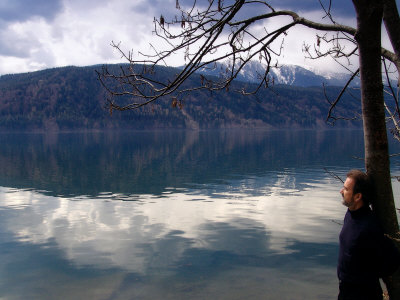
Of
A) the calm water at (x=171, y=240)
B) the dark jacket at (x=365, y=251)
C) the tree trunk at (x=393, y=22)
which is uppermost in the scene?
the tree trunk at (x=393, y=22)

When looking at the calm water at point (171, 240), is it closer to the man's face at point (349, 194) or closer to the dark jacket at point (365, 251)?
the dark jacket at point (365, 251)

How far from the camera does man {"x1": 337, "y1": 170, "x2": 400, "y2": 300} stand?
11.8 ft

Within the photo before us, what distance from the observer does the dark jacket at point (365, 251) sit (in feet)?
11.8

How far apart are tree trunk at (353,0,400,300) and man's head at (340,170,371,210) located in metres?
0.51

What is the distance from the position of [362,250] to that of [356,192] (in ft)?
1.71

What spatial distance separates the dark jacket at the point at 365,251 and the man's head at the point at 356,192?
0.07 meters

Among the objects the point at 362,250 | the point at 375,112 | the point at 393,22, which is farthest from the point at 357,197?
the point at 393,22

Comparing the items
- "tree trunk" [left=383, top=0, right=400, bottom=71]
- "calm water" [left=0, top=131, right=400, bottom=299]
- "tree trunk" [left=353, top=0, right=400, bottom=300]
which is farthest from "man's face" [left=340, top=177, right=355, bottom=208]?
"calm water" [left=0, top=131, right=400, bottom=299]

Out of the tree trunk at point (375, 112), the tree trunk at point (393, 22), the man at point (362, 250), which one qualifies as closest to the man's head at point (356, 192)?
the man at point (362, 250)

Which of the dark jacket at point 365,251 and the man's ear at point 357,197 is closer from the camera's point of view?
the dark jacket at point 365,251

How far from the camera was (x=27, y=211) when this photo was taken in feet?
67.0

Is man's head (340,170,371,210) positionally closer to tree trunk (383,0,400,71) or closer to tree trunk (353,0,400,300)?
tree trunk (353,0,400,300)

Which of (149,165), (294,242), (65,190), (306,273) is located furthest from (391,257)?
(149,165)

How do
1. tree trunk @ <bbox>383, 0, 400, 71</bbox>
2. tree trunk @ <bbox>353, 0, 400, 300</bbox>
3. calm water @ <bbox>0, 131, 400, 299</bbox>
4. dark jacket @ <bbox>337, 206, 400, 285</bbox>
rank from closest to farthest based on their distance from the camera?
1. dark jacket @ <bbox>337, 206, 400, 285</bbox>
2. tree trunk @ <bbox>353, 0, 400, 300</bbox>
3. tree trunk @ <bbox>383, 0, 400, 71</bbox>
4. calm water @ <bbox>0, 131, 400, 299</bbox>
